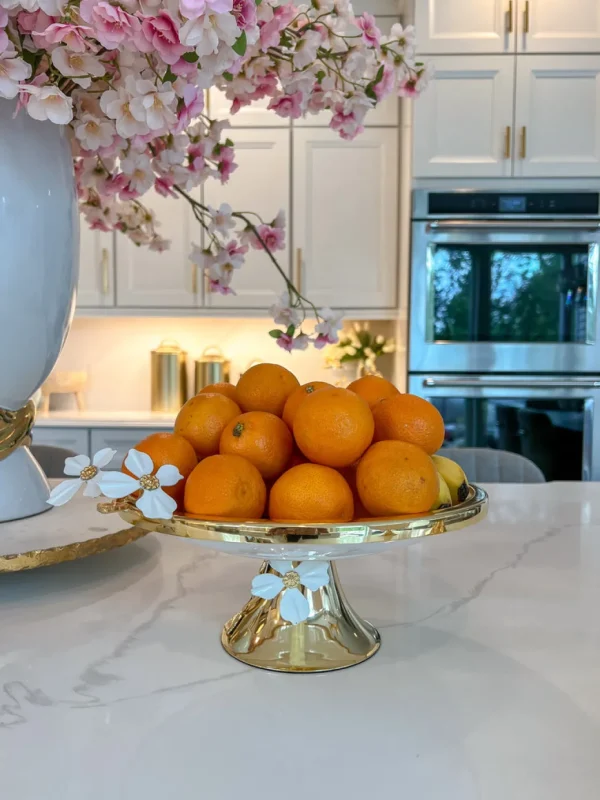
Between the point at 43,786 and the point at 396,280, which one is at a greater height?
the point at 396,280

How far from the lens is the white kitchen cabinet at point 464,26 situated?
8.16 feet

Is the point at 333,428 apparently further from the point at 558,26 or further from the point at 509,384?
the point at 558,26

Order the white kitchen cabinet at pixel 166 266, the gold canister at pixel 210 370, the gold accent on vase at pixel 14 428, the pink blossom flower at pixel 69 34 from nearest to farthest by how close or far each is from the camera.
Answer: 1. the pink blossom flower at pixel 69 34
2. the gold accent on vase at pixel 14 428
3. the white kitchen cabinet at pixel 166 266
4. the gold canister at pixel 210 370

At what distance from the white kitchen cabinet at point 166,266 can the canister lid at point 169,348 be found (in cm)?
23

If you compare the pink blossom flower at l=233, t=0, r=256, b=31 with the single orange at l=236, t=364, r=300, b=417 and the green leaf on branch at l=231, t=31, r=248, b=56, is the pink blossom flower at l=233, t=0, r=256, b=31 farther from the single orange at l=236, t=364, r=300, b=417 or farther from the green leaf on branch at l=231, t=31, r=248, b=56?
the single orange at l=236, t=364, r=300, b=417

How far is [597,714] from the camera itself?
18.6 inches

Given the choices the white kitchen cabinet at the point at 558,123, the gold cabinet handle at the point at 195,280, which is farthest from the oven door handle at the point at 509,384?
the gold cabinet handle at the point at 195,280

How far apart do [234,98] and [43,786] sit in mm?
711

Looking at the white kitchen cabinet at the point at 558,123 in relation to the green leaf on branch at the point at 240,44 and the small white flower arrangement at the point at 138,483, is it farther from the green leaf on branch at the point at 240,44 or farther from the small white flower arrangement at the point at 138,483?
the small white flower arrangement at the point at 138,483

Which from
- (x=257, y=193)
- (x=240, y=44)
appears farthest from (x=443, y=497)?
(x=257, y=193)

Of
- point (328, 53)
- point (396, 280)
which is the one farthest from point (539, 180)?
point (328, 53)

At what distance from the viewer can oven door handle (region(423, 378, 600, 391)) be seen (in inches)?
99.7

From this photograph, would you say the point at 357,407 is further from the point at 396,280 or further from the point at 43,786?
the point at 396,280

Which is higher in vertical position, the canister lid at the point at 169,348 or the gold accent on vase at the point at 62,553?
the canister lid at the point at 169,348
